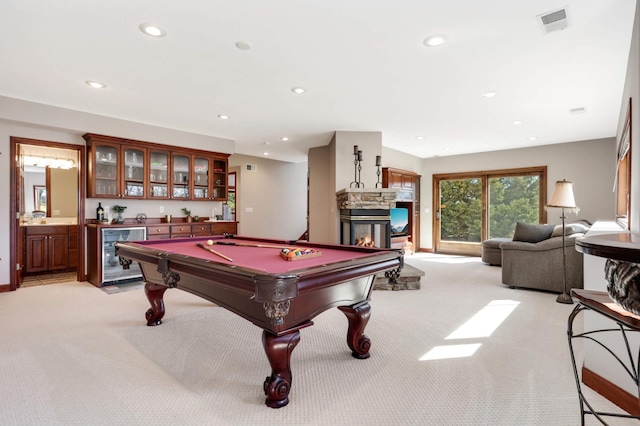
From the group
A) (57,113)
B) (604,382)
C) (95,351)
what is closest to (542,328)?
(604,382)

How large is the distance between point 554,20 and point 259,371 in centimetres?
326

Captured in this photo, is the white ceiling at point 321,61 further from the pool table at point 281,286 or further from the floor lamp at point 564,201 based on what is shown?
the pool table at point 281,286

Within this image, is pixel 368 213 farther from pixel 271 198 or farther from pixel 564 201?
pixel 271 198

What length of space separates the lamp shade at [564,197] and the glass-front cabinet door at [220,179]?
5.24 metres

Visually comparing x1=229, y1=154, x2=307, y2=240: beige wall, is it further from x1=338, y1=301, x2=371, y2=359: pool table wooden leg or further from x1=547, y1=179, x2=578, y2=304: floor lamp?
x1=547, y1=179, x2=578, y2=304: floor lamp

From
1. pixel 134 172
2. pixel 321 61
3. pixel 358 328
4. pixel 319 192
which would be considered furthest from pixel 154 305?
pixel 319 192

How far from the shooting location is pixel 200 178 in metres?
5.82

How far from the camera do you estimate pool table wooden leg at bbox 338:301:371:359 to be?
232cm


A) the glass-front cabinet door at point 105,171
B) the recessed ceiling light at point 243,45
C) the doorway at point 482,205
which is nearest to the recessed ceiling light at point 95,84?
the glass-front cabinet door at point 105,171

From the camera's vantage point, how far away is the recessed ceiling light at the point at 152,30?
2404 mm

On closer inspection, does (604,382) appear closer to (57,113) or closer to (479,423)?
(479,423)

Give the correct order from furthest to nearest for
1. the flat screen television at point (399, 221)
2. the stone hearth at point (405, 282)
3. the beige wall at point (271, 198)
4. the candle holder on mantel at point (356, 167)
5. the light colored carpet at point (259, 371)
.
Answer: the beige wall at point (271, 198) < the flat screen television at point (399, 221) < the candle holder on mantel at point (356, 167) < the stone hearth at point (405, 282) < the light colored carpet at point (259, 371)

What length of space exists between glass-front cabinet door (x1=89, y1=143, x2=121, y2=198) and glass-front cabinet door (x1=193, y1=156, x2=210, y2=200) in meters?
1.20

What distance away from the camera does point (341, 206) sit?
5613 millimetres
